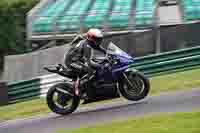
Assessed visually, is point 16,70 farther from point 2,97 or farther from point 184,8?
point 184,8

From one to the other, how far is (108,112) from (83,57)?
4.08 ft

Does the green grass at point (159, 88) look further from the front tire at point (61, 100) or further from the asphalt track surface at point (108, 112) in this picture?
the front tire at point (61, 100)

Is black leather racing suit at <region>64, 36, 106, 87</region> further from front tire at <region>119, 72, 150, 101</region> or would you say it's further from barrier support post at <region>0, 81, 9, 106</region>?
barrier support post at <region>0, 81, 9, 106</region>

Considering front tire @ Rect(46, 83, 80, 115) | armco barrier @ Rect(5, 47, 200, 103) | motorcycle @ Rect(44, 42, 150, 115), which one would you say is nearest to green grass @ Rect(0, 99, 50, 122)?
front tire @ Rect(46, 83, 80, 115)

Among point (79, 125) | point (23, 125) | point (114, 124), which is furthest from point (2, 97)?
point (114, 124)

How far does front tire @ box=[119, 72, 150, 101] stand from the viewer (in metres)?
11.3

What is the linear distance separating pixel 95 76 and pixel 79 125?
1625mm

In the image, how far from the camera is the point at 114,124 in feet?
29.8

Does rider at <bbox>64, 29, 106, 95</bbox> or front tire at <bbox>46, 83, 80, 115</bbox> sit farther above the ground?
rider at <bbox>64, 29, 106, 95</bbox>

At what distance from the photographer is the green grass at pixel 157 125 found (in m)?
7.69

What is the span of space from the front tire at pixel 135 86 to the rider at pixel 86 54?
61 cm

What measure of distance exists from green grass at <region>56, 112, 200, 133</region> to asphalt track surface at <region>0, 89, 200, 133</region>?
2.48 feet

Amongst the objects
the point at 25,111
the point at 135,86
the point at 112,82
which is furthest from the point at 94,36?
the point at 25,111

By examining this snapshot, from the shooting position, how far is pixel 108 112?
10.9m
